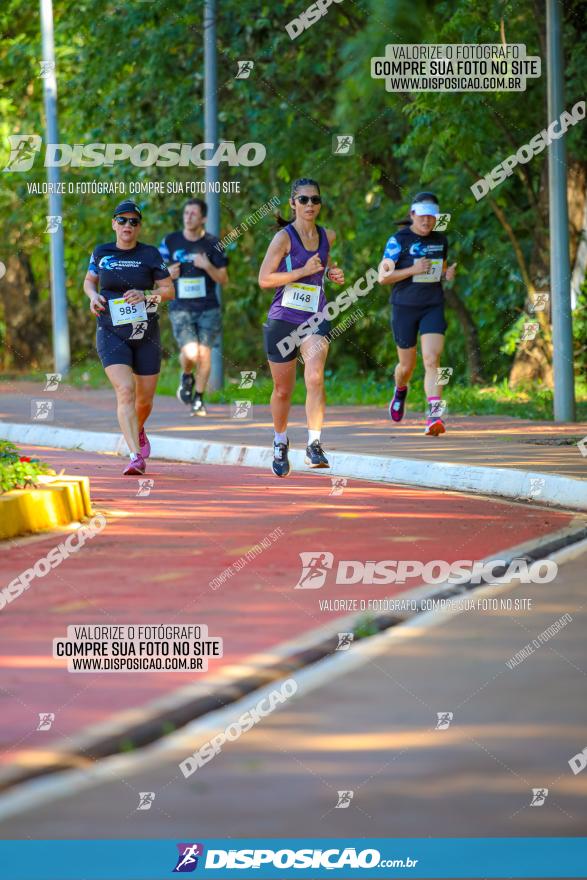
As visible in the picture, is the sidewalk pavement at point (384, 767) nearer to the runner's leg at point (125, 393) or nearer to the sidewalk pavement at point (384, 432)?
the sidewalk pavement at point (384, 432)

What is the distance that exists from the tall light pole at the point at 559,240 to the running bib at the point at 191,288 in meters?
3.97

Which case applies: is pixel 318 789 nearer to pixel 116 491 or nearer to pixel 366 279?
pixel 116 491

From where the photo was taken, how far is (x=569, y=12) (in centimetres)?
2233

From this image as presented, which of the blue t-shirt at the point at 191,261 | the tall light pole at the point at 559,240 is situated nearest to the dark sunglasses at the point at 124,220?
the tall light pole at the point at 559,240

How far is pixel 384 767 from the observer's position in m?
5.75

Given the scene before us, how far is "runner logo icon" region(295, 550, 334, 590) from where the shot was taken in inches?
360

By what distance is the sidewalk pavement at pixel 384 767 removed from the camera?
17.0ft

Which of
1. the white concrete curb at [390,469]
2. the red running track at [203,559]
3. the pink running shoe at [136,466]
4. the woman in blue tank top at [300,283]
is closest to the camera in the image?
the red running track at [203,559]

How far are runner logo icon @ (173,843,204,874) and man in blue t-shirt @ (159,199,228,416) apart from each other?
15.2 m

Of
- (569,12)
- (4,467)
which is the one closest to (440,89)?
(569,12)

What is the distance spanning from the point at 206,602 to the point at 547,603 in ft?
5.05

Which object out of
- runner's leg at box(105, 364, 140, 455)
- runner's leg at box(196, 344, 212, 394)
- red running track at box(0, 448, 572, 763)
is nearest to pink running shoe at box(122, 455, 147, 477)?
red running track at box(0, 448, 572, 763)

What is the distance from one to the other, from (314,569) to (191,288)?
36.3ft

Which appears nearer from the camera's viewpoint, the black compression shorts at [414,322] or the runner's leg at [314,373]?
the runner's leg at [314,373]
